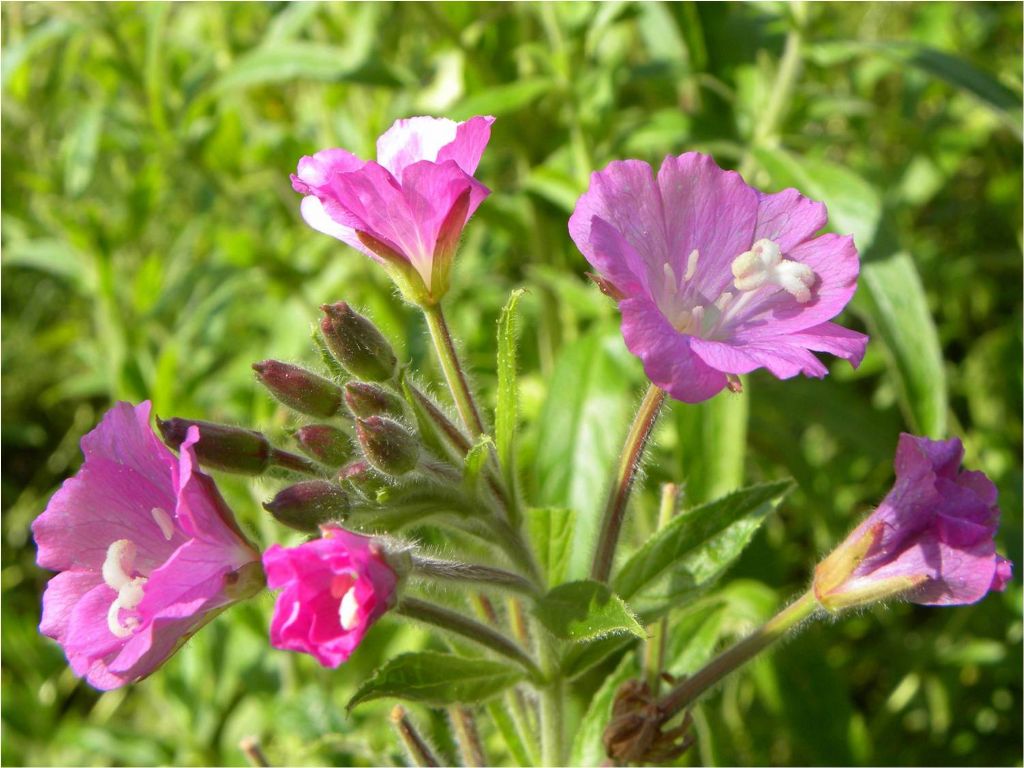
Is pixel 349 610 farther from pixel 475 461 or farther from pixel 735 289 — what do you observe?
pixel 735 289

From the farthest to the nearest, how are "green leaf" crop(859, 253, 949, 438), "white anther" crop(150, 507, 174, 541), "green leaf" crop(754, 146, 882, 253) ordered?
"green leaf" crop(754, 146, 882, 253) → "green leaf" crop(859, 253, 949, 438) → "white anther" crop(150, 507, 174, 541)

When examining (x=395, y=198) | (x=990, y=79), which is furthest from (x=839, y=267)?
(x=990, y=79)

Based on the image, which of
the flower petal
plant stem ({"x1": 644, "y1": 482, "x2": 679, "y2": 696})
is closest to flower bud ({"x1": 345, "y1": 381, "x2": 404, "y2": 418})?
the flower petal

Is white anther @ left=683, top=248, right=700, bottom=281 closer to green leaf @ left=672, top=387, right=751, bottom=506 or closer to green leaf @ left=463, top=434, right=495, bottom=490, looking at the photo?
green leaf @ left=463, top=434, right=495, bottom=490

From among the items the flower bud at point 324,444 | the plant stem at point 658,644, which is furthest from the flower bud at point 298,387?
the plant stem at point 658,644

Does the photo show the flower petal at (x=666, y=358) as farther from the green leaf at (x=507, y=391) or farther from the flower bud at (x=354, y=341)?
the flower bud at (x=354, y=341)

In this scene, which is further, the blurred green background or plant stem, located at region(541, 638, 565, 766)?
the blurred green background

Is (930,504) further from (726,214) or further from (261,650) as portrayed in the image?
(261,650)

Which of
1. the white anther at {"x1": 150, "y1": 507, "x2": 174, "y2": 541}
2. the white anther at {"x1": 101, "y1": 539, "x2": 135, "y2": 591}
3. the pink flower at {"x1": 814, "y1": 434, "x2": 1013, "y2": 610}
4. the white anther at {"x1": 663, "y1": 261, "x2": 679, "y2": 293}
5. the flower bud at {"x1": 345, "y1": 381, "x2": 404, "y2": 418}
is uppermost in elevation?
the white anther at {"x1": 663, "y1": 261, "x2": 679, "y2": 293}
